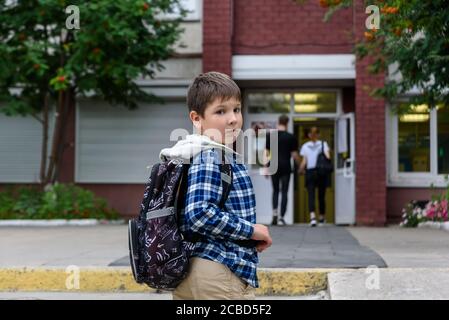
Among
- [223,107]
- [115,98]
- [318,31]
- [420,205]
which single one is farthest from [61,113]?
[223,107]

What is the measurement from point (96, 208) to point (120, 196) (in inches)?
57.6

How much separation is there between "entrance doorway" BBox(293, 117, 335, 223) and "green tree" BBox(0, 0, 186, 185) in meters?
3.37

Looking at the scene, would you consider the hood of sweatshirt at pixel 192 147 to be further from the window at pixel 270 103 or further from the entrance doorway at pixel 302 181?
the entrance doorway at pixel 302 181

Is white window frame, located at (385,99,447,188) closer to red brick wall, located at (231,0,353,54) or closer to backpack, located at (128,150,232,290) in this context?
red brick wall, located at (231,0,353,54)

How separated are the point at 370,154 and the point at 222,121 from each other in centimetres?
1200

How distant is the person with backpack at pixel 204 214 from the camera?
3104 mm

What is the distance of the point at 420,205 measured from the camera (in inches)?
588

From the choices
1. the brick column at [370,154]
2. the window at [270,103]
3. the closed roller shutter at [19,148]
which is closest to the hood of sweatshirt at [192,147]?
the brick column at [370,154]

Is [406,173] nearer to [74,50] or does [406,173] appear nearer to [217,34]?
[217,34]

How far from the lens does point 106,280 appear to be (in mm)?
6789

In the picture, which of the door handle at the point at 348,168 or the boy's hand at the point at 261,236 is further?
the door handle at the point at 348,168

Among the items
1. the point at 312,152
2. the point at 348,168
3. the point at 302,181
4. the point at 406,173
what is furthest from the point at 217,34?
the point at 406,173

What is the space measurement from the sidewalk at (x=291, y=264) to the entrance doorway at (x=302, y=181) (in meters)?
5.98

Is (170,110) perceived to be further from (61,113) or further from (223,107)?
(223,107)
